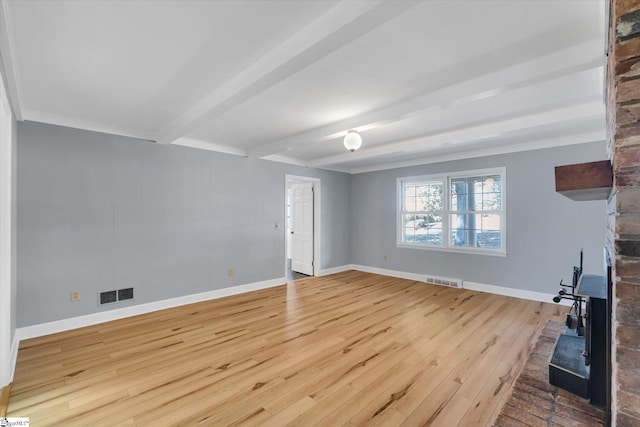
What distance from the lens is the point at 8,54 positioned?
1786 mm

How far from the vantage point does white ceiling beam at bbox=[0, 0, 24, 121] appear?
1.50 m

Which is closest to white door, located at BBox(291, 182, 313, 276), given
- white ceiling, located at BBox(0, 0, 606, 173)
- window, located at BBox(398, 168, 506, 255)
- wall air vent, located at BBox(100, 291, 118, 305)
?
window, located at BBox(398, 168, 506, 255)

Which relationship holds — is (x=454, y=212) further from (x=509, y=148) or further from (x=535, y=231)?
(x=509, y=148)

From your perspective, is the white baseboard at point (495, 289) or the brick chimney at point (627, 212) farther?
the white baseboard at point (495, 289)

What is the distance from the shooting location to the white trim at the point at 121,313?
3.09 metres

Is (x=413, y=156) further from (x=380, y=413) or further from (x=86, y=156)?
(x=86, y=156)

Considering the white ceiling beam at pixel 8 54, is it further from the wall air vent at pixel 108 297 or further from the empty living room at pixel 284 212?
the wall air vent at pixel 108 297

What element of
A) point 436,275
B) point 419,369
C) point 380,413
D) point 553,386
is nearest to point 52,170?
point 380,413

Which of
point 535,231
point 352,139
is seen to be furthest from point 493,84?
point 535,231

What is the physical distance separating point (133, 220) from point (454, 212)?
200 inches

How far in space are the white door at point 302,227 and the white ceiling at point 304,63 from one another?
115 inches

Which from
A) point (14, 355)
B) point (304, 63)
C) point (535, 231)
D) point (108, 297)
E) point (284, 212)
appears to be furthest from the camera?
point (284, 212)

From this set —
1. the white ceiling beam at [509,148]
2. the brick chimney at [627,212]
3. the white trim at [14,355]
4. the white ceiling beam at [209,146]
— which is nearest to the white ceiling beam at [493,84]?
the brick chimney at [627,212]

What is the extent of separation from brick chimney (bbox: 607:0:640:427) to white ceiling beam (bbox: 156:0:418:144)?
2.69 ft
